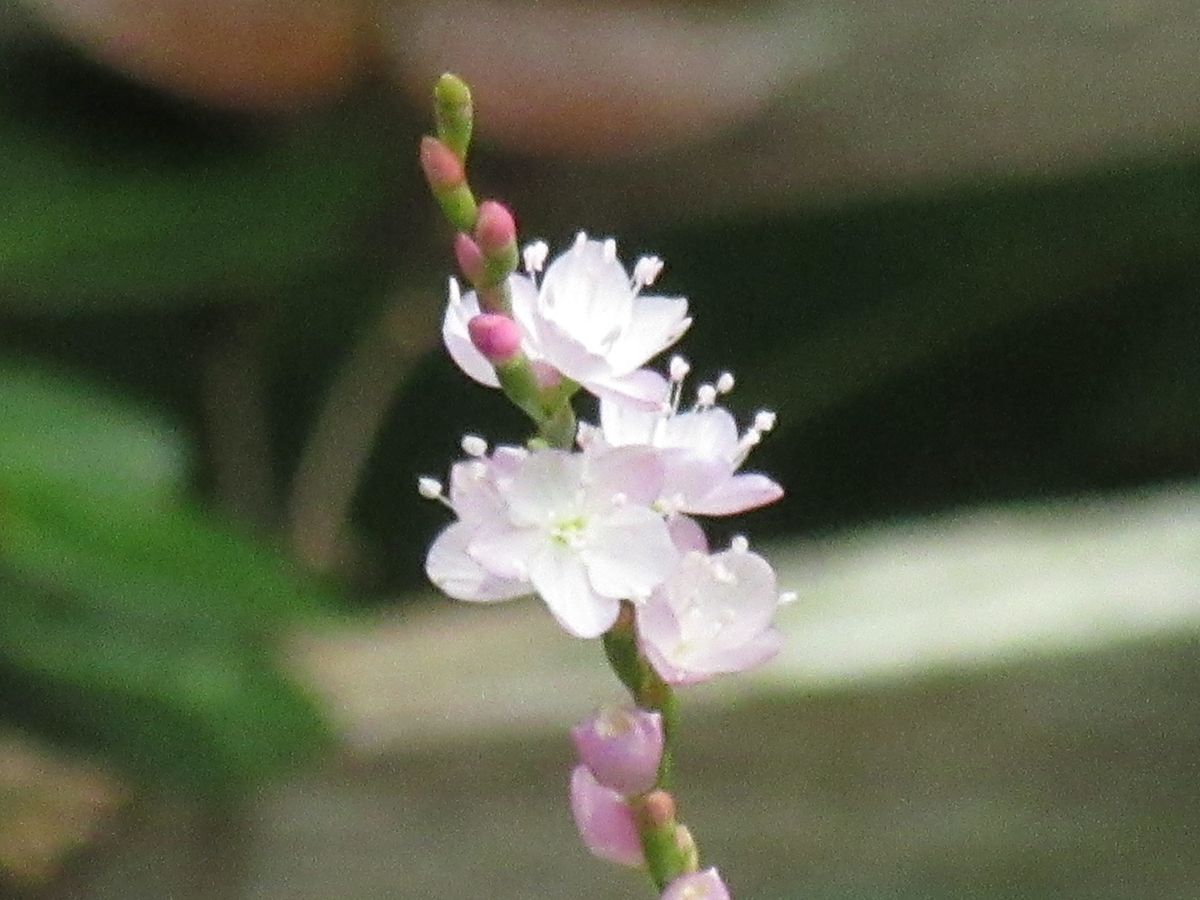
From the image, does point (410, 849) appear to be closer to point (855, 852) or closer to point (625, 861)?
point (855, 852)

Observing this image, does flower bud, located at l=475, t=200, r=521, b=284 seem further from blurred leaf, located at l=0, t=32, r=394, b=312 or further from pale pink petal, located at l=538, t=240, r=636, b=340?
blurred leaf, located at l=0, t=32, r=394, b=312

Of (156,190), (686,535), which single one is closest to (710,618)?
(686,535)

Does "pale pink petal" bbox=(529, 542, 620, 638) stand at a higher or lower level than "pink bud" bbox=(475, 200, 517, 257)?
lower

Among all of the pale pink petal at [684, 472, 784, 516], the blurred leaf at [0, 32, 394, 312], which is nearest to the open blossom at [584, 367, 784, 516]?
the pale pink petal at [684, 472, 784, 516]

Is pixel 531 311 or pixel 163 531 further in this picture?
pixel 163 531

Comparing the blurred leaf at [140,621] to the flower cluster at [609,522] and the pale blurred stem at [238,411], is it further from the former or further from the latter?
the flower cluster at [609,522]

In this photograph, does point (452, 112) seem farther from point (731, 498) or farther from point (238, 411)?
point (238, 411)

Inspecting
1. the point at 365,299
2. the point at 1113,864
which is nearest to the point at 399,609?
the point at 365,299
